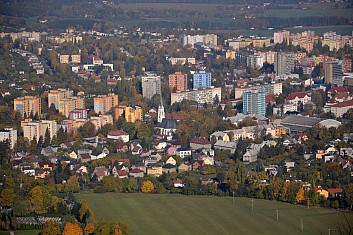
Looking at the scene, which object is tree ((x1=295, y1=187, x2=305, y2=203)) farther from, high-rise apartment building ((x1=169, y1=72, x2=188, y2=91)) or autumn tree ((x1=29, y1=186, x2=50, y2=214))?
high-rise apartment building ((x1=169, y1=72, x2=188, y2=91))

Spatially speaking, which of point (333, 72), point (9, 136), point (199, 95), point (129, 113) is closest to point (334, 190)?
point (9, 136)

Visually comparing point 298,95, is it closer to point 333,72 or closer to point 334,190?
point 333,72

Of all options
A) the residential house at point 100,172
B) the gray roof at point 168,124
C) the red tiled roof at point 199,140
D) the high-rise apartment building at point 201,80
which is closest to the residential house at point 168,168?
the residential house at point 100,172

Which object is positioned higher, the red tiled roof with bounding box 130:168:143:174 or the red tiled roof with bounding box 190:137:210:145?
the red tiled roof with bounding box 130:168:143:174

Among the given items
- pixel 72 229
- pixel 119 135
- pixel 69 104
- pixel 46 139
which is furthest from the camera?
pixel 69 104

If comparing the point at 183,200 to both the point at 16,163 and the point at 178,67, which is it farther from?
the point at 178,67

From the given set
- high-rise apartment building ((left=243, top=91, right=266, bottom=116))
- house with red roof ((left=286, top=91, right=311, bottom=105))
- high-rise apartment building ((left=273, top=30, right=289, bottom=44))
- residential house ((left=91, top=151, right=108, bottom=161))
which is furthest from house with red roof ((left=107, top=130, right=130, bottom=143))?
high-rise apartment building ((left=273, top=30, right=289, bottom=44))
